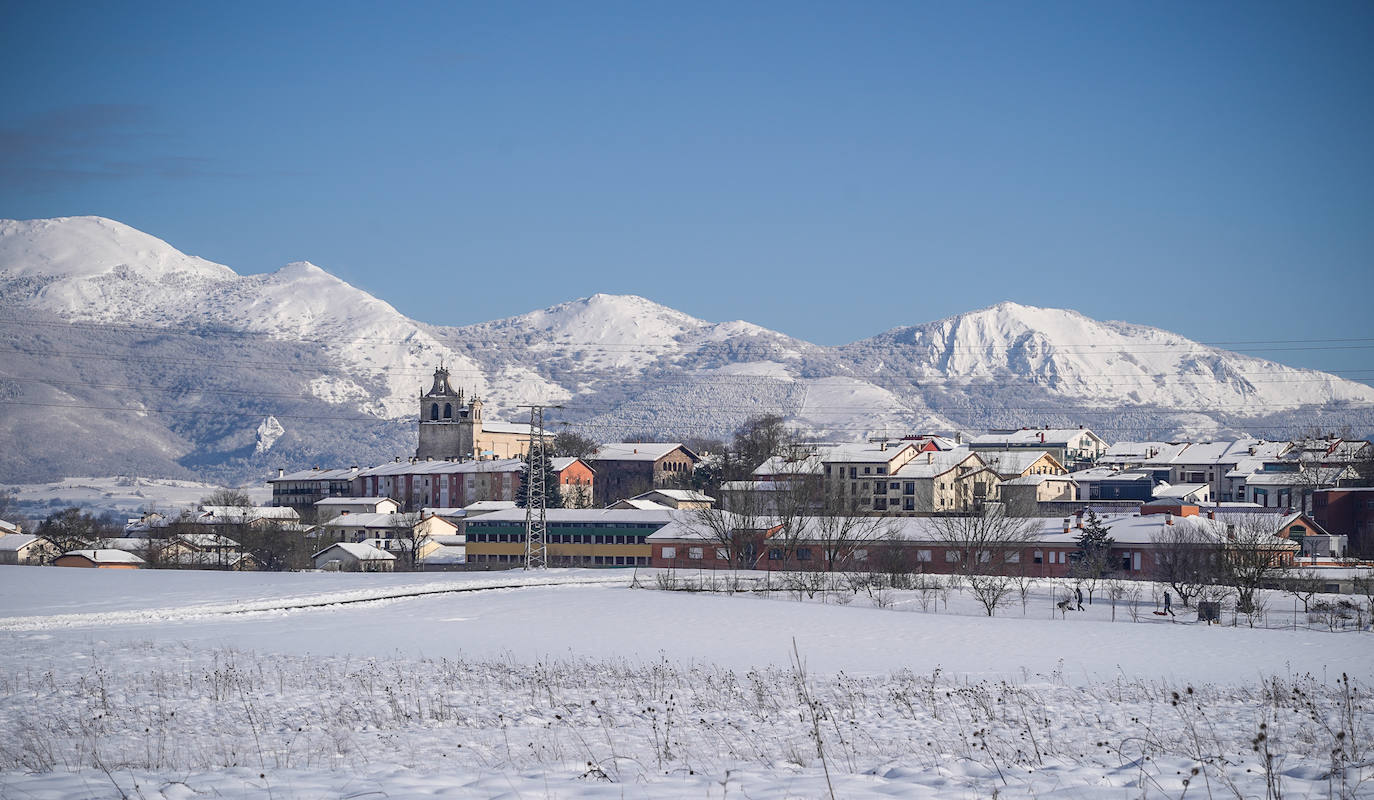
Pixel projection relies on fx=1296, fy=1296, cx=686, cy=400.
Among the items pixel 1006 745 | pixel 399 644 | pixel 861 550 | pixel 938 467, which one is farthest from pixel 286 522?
pixel 1006 745

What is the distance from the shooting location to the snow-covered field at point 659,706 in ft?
41.7

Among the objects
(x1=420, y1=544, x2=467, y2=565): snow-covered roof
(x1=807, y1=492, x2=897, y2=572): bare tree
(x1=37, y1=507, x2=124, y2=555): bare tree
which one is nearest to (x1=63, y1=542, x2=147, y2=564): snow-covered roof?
(x1=37, y1=507, x2=124, y2=555): bare tree

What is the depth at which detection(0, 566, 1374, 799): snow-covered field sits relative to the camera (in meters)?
12.7

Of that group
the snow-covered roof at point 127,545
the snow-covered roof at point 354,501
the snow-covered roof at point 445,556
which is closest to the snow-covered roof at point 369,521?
the snow-covered roof at point 354,501

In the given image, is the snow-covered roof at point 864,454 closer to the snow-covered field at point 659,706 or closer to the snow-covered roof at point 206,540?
the snow-covered roof at point 206,540

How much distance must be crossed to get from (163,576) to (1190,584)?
1644 inches

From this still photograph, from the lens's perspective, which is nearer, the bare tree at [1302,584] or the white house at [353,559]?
the bare tree at [1302,584]

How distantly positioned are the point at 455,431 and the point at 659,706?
16466 centimetres

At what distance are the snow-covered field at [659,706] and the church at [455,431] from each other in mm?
141635

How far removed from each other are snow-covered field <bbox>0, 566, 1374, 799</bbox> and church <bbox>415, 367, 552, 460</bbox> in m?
142

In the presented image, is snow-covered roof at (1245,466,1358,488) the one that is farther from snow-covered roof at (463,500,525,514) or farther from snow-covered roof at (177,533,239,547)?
snow-covered roof at (177,533,239,547)

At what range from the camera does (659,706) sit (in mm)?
18688

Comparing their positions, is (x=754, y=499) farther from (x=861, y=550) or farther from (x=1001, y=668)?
(x=1001, y=668)

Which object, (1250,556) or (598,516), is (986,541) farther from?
(598,516)
